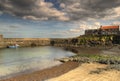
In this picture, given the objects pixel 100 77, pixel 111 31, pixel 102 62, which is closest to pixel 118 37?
pixel 111 31

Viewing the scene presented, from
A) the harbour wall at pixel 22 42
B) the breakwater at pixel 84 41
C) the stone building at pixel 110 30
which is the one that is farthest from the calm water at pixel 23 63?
the stone building at pixel 110 30

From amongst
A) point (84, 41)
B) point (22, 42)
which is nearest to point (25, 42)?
point (22, 42)

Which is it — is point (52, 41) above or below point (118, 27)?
below

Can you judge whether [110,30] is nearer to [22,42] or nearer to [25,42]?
[25,42]

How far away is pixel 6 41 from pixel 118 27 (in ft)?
246

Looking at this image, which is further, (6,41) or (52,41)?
(52,41)

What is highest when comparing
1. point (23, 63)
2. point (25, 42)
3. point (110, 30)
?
point (110, 30)

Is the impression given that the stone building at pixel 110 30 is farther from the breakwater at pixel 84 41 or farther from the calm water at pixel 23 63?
the calm water at pixel 23 63

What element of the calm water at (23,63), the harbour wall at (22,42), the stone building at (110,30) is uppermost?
the stone building at (110,30)

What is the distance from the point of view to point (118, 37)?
85438mm

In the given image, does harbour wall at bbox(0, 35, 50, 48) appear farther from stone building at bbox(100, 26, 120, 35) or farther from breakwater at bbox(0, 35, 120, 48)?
stone building at bbox(100, 26, 120, 35)

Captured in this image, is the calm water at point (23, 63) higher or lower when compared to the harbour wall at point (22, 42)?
lower

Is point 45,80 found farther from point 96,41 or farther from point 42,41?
point 42,41

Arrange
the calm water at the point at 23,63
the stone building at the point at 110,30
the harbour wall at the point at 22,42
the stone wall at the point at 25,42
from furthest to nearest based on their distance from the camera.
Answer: the stone building at the point at 110,30
the stone wall at the point at 25,42
the harbour wall at the point at 22,42
the calm water at the point at 23,63
